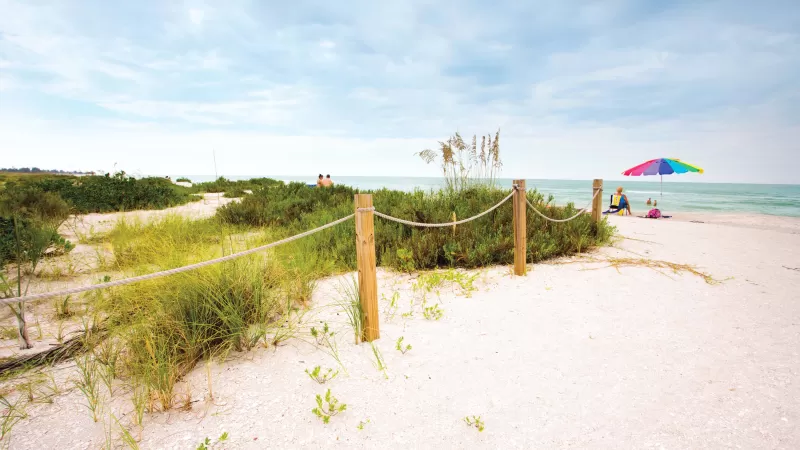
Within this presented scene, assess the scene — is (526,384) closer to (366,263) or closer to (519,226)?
(366,263)

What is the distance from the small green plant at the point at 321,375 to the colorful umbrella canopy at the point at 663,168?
43.9 ft

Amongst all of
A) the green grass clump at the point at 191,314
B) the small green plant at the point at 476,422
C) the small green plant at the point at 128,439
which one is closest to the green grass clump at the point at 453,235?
the green grass clump at the point at 191,314

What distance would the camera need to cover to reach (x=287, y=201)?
8930mm

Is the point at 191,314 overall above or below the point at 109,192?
below

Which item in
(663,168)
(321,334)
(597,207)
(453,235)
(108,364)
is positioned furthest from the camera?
(663,168)

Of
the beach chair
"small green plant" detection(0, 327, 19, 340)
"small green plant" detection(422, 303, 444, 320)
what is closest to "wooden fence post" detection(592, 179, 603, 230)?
"small green plant" detection(422, 303, 444, 320)

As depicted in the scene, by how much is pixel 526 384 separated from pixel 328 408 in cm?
130

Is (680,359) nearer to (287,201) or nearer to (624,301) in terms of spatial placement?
(624,301)

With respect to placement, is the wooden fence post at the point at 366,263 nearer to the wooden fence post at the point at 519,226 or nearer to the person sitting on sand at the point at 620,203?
the wooden fence post at the point at 519,226

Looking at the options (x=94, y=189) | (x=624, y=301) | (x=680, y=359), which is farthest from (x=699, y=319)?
(x=94, y=189)

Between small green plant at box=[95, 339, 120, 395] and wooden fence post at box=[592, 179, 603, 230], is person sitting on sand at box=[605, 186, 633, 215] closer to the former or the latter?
wooden fence post at box=[592, 179, 603, 230]

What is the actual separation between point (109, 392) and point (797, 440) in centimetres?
391

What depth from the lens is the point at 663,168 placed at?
12898 millimetres

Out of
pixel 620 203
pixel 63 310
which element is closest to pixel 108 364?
pixel 63 310
